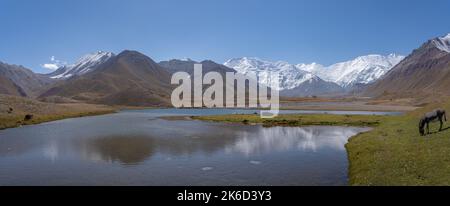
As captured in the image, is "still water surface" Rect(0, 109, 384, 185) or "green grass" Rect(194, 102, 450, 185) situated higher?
"green grass" Rect(194, 102, 450, 185)

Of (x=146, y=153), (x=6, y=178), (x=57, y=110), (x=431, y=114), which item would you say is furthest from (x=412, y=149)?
(x=57, y=110)

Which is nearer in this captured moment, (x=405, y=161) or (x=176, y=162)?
(x=405, y=161)

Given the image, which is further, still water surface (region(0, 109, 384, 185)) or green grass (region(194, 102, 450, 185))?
still water surface (region(0, 109, 384, 185))

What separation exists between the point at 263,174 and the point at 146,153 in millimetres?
22805

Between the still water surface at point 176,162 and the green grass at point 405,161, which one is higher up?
the green grass at point 405,161

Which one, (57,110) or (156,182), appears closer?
(156,182)

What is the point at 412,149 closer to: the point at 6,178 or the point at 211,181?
the point at 211,181

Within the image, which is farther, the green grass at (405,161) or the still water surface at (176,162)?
the still water surface at (176,162)

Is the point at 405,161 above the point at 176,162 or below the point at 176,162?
above

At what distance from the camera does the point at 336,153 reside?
4984 centimetres
